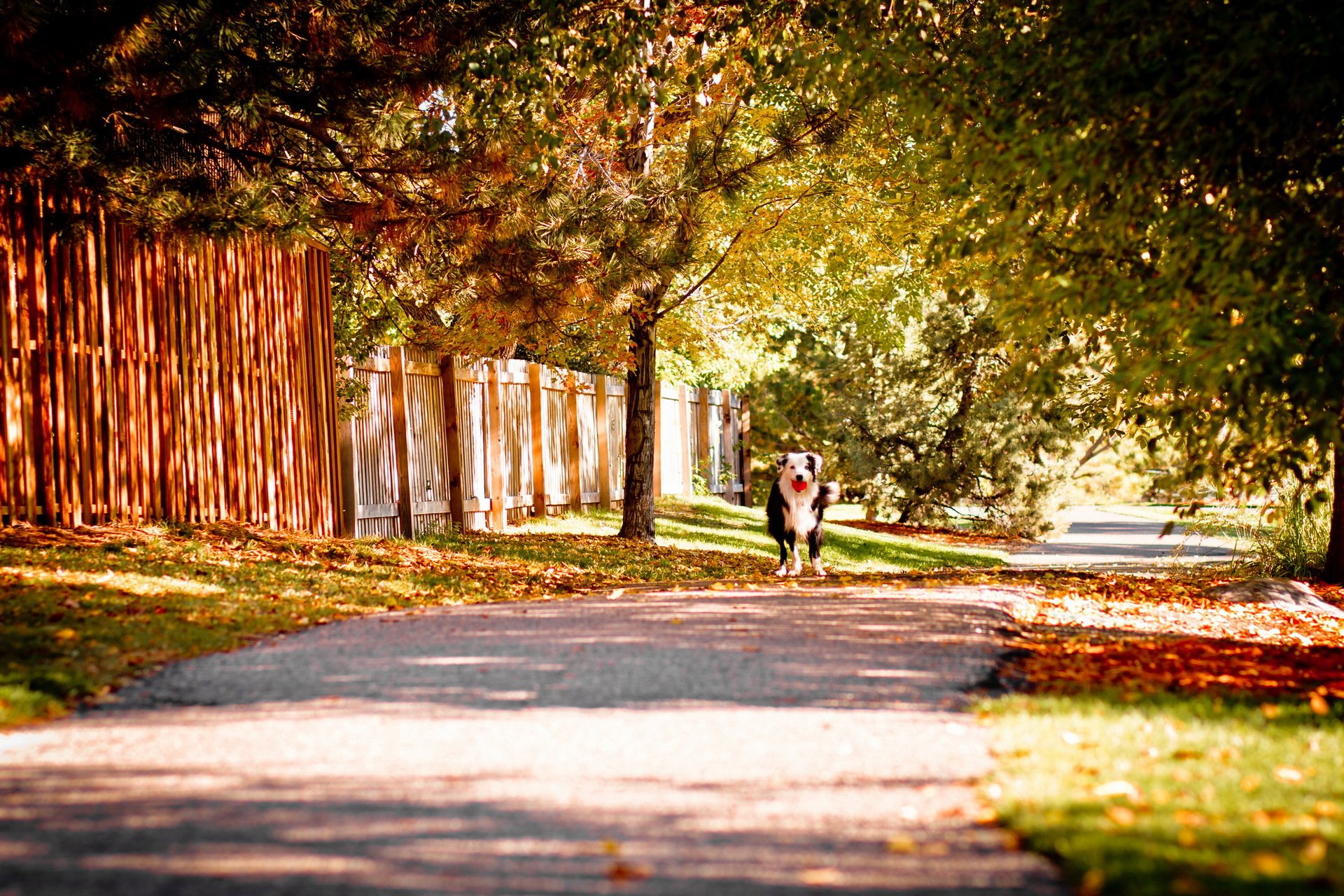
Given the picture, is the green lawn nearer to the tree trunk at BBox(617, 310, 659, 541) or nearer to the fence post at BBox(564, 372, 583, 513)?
the fence post at BBox(564, 372, 583, 513)

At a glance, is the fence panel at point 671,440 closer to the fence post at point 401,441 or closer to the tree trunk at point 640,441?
the tree trunk at point 640,441

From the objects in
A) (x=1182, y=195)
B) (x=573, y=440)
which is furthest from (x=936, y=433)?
(x=1182, y=195)

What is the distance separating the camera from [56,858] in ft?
12.1

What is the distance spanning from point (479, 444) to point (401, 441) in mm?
1931

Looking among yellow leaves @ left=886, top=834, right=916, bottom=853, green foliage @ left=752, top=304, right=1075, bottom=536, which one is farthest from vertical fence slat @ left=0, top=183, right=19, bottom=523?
green foliage @ left=752, top=304, right=1075, bottom=536

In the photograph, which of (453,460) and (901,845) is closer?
(901,845)

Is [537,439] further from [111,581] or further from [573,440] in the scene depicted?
[111,581]

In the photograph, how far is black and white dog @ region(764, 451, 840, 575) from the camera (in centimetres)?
1313

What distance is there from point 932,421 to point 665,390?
719cm

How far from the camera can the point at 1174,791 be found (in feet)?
14.3

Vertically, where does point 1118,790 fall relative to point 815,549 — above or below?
below

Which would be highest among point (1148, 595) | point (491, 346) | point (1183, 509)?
point (491, 346)

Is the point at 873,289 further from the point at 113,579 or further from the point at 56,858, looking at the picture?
the point at 56,858

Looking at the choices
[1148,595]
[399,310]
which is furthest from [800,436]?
[1148,595]
